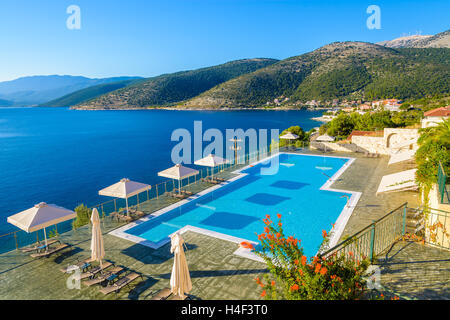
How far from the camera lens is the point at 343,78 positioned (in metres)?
130

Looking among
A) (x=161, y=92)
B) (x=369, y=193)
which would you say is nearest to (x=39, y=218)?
(x=369, y=193)

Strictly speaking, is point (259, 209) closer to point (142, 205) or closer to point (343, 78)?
point (142, 205)

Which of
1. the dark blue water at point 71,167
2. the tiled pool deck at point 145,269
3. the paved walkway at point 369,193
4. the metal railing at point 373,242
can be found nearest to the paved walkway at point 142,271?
the tiled pool deck at point 145,269

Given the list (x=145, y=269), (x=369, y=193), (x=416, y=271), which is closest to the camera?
(x=416, y=271)

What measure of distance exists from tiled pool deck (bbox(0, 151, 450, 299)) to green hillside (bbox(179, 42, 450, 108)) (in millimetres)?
107136

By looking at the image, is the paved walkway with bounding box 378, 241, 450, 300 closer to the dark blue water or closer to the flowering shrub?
the flowering shrub

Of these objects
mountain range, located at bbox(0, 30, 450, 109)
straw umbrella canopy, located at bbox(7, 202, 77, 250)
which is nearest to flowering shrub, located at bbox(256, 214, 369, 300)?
straw umbrella canopy, located at bbox(7, 202, 77, 250)

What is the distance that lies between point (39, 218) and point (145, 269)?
3.74 meters

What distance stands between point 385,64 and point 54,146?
130323mm

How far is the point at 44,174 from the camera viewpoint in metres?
40.8

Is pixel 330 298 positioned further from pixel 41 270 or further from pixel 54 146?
pixel 54 146

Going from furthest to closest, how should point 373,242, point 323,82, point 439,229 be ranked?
point 323,82
point 439,229
point 373,242

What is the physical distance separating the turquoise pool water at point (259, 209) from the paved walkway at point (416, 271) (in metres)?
3.14

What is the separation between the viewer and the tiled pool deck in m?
6.93
